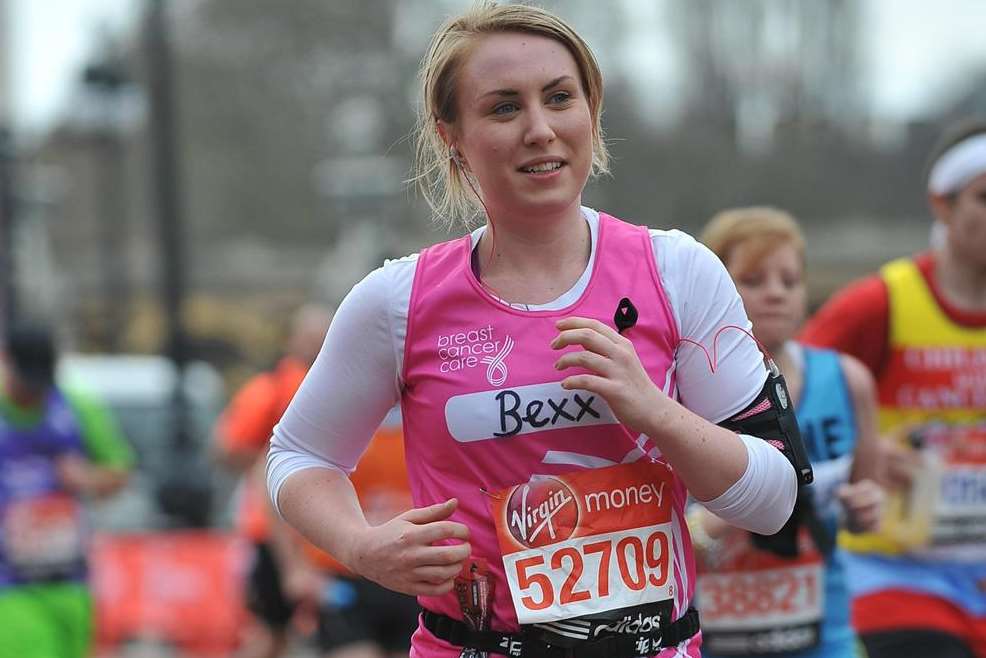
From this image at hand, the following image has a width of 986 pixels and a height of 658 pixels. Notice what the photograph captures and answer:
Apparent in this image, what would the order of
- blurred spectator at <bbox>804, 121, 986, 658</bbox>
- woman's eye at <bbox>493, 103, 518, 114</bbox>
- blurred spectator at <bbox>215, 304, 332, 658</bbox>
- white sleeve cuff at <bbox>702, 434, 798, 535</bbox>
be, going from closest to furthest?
white sleeve cuff at <bbox>702, 434, 798, 535</bbox> < woman's eye at <bbox>493, 103, 518, 114</bbox> < blurred spectator at <bbox>804, 121, 986, 658</bbox> < blurred spectator at <bbox>215, 304, 332, 658</bbox>

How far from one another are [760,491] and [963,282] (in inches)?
105

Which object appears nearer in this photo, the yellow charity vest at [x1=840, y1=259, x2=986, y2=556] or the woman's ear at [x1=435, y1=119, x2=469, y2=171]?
the woman's ear at [x1=435, y1=119, x2=469, y2=171]

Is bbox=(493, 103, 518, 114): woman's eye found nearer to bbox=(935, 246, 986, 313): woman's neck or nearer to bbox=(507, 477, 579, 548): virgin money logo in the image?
bbox=(507, 477, 579, 548): virgin money logo

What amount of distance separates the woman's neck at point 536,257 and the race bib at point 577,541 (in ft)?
1.15

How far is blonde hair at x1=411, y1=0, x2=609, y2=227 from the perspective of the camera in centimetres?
299

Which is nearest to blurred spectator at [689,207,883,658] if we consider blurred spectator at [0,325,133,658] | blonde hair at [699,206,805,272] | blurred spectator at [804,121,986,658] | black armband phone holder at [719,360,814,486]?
blonde hair at [699,206,805,272]

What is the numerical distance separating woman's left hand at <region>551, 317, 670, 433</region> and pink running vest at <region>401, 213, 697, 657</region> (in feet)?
0.50

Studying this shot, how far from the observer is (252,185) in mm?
42750

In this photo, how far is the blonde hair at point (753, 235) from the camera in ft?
14.4

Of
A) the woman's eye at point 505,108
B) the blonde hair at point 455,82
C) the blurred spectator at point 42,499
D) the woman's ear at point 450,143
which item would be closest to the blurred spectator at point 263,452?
the blurred spectator at point 42,499

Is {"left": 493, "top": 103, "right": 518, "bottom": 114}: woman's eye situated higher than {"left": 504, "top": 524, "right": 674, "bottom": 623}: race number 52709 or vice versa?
{"left": 493, "top": 103, "right": 518, "bottom": 114}: woman's eye

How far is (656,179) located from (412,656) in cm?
2851

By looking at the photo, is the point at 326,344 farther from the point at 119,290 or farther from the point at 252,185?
the point at 252,185

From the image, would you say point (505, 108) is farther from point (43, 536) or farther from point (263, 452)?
point (263, 452)
